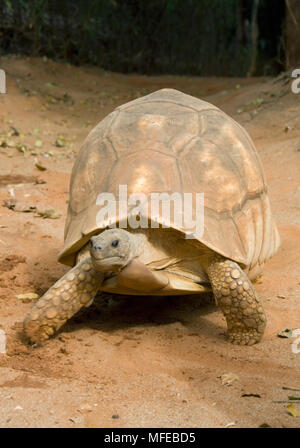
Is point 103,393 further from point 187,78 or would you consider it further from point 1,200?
point 187,78

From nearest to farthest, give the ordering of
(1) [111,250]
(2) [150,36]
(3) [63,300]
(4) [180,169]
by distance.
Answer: (1) [111,250] < (3) [63,300] < (4) [180,169] < (2) [150,36]

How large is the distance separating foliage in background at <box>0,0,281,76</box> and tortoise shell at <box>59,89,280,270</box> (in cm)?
958

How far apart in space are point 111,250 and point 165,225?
329mm

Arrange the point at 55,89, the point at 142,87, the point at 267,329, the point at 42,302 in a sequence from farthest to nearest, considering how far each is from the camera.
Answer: the point at 142,87
the point at 55,89
the point at 267,329
the point at 42,302

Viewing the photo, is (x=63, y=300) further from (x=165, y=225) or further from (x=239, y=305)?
(x=239, y=305)

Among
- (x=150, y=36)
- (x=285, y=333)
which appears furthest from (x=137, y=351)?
(x=150, y=36)

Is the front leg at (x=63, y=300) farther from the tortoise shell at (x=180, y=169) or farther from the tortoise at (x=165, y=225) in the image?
the tortoise shell at (x=180, y=169)

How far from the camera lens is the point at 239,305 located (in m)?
2.95

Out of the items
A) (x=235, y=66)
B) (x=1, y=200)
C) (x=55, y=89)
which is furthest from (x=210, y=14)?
(x=1, y=200)

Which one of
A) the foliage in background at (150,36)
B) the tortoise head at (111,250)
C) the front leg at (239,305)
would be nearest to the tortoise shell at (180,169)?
the front leg at (239,305)

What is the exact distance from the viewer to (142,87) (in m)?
12.5

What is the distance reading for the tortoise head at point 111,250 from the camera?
2.64 meters

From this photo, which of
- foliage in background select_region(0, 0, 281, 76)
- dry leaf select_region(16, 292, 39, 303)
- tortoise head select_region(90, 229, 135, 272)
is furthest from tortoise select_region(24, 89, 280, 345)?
foliage in background select_region(0, 0, 281, 76)

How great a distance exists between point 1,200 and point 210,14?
425 inches
